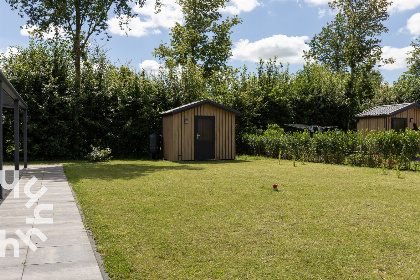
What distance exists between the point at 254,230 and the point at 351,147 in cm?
1051

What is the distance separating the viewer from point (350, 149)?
45.3 feet

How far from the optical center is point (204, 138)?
16641 mm

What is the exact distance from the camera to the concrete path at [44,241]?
3.19m

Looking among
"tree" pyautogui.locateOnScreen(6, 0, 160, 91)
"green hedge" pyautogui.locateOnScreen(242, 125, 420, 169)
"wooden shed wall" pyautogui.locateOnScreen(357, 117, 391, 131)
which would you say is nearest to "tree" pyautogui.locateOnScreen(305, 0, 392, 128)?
"wooden shed wall" pyautogui.locateOnScreen(357, 117, 391, 131)

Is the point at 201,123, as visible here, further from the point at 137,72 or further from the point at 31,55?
the point at 31,55

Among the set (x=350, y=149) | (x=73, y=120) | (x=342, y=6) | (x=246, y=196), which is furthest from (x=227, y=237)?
(x=342, y=6)

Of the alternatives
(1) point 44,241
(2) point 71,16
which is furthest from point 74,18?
(1) point 44,241

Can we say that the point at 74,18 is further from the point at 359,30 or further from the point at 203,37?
the point at 359,30

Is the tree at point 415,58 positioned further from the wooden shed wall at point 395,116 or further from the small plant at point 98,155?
the small plant at point 98,155

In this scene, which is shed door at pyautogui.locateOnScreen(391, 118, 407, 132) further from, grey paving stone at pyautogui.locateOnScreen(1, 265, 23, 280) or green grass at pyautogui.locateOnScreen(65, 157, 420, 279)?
grey paving stone at pyautogui.locateOnScreen(1, 265, 23, 280)

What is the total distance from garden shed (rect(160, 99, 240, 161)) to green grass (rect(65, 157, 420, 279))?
25.6 ft

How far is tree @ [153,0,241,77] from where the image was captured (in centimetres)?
3272

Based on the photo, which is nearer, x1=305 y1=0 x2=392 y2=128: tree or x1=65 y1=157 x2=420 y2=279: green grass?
x1=65 y1=157 x2=420 y2=279: green grass

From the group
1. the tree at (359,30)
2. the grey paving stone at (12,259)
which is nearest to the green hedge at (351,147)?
the grey paving stone at (12,259)
